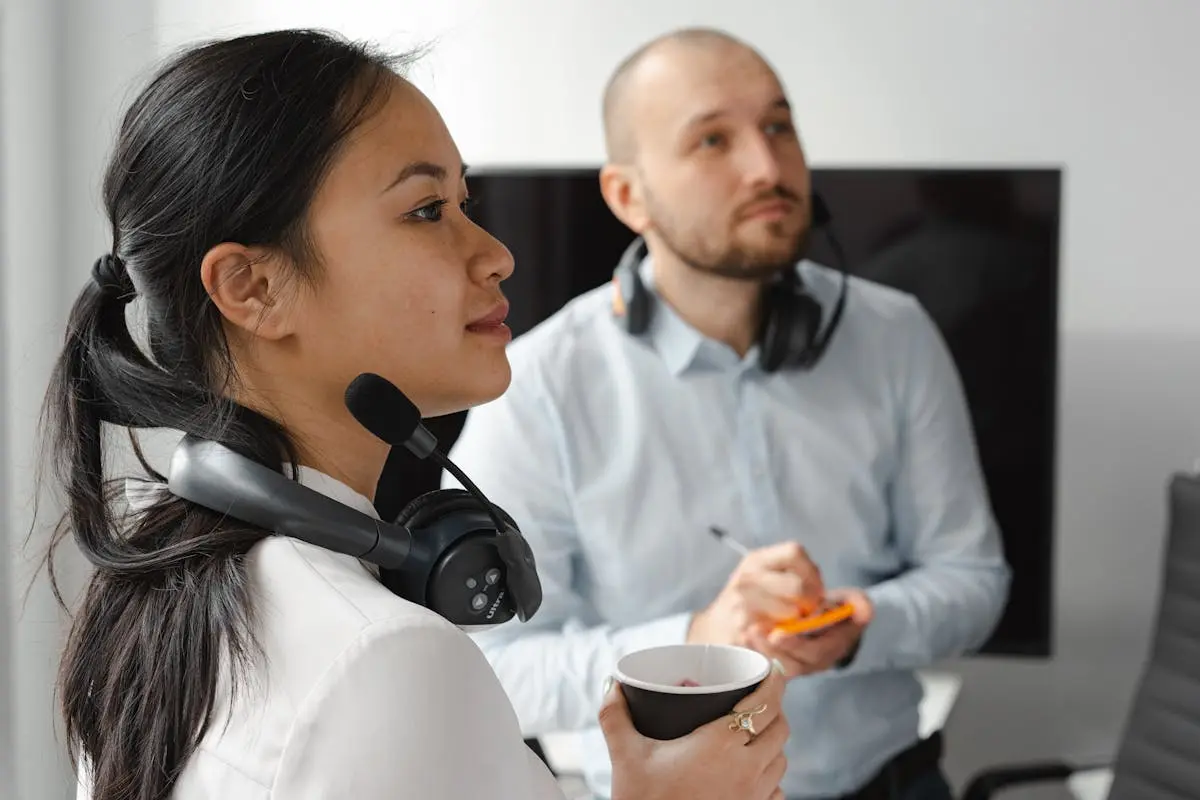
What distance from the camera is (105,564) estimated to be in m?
0.85

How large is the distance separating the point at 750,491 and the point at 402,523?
98cm

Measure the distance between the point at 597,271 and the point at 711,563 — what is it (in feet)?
2.19

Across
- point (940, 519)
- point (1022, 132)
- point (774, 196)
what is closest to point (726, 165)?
point (774, 196)

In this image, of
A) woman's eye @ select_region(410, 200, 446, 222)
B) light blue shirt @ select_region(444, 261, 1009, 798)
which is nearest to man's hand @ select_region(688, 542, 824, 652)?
light blue shirt @ select_region(444, 261, 1009, 798)

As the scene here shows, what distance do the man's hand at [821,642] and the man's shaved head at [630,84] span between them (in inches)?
28.3

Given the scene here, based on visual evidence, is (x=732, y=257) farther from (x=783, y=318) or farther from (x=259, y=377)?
(x=259, y=377)

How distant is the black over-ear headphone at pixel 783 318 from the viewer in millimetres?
1808

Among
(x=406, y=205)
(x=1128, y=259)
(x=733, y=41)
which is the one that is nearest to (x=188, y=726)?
(x=406, y=205)

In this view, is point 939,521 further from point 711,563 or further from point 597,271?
point 597,271

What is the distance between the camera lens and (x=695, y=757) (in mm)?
876

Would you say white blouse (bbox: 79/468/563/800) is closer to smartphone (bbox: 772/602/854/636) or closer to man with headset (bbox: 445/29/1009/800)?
smartphone (bbox: 772/602/854/636)

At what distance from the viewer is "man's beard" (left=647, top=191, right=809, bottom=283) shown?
69.7 inches

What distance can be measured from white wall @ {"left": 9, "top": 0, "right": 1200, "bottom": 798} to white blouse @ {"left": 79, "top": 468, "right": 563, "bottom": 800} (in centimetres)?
171

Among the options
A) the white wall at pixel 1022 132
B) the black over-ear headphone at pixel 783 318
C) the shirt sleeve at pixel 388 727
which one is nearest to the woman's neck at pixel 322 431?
the shirt sleeve at pixel 388 727
